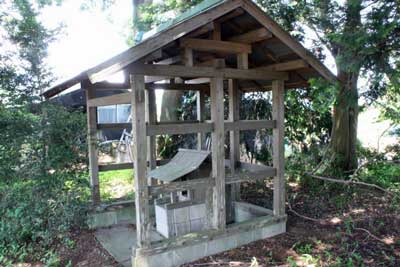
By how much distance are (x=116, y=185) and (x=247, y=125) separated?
476cm

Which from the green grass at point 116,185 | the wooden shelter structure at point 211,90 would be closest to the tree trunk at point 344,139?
the wooden shelter structure at point 211,90

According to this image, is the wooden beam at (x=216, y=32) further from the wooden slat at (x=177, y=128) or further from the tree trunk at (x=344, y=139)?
the tree trunk at (x=344, y=139)

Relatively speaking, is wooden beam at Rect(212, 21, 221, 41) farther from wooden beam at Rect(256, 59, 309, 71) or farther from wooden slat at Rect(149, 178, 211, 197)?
wooden slat at Rect(149, 178, 211, 197)

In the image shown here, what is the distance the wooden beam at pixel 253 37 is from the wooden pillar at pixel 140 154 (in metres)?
1.61

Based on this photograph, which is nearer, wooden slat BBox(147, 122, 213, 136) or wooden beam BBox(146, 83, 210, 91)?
wooden slat BBox(147, 122, 213, 136)

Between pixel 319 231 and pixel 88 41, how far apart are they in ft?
40.9

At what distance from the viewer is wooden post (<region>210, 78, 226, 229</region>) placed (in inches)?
147

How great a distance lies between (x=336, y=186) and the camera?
21.4 feet

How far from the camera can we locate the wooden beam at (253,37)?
390 cm

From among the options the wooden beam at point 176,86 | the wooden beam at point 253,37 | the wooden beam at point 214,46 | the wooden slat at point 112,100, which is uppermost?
the wooden beam at point 253,37

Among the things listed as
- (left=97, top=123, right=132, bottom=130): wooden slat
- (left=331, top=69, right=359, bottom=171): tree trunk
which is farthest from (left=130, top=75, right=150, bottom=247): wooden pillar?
(left=331, top=69, right=359, bottom=171): tree trunk

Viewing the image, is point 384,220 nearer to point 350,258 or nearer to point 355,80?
point 350,258

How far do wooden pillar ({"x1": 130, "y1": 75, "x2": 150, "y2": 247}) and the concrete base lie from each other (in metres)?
0.18

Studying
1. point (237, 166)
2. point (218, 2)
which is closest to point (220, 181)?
point (237, 166)
